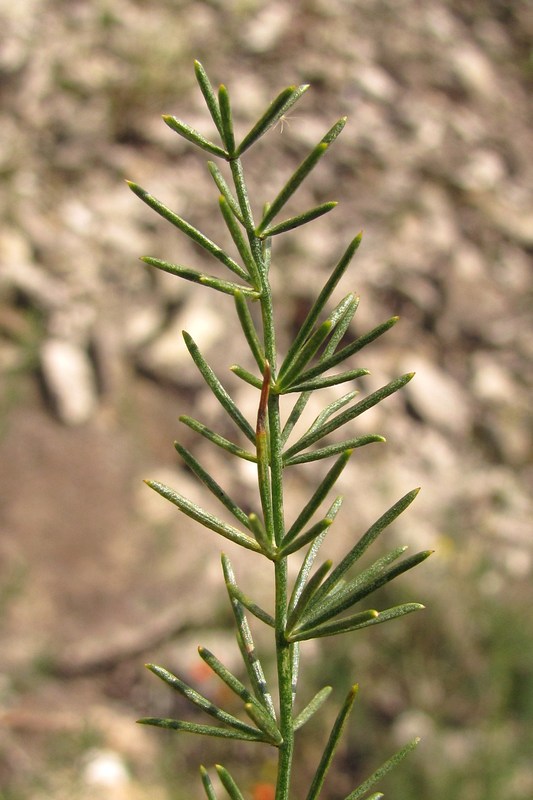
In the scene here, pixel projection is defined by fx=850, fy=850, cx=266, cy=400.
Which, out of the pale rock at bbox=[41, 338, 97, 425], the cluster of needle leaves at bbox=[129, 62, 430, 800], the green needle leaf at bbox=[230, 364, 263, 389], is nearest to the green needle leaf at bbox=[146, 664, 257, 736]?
the cluster of needle leaves at bbox=[129, 62, 430, 800]

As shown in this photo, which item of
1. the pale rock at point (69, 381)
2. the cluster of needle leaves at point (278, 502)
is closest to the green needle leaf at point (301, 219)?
the cluster of needle leaves at point (278, 502)

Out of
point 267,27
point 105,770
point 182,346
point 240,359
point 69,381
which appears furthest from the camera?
point 267,27

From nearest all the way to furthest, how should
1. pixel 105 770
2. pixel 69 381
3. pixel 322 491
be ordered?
1. pixel 322 491
2. pixel 105 770
3. pixel 69 381

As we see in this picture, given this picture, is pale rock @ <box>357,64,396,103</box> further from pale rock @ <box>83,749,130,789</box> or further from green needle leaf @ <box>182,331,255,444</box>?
green needle leaf @ <box>182,331,255,444</box>

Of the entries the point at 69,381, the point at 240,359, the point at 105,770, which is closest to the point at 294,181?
the point at 105,770

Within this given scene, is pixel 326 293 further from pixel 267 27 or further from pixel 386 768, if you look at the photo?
pixel 267 27
